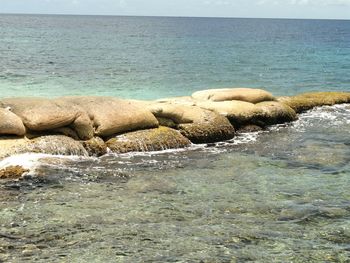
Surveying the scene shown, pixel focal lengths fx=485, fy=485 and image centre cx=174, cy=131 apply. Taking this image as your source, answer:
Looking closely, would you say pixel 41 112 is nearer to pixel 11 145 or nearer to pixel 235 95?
pixel 11 145

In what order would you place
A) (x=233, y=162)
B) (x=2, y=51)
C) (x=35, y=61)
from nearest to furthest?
(x=233, y=162) → (x=35, y=61) → (x=2, y=51)

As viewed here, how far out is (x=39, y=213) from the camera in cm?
1102

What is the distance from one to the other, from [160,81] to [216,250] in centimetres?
3067

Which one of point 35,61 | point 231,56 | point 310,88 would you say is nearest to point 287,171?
point 310,88

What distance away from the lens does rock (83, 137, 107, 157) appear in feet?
52.6

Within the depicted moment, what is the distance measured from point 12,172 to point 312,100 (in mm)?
17524

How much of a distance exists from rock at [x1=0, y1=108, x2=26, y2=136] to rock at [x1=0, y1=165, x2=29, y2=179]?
1.85 meters

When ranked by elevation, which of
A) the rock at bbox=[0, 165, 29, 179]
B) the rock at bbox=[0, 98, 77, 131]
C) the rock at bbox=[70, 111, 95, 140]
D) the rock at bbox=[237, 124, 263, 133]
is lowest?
the rock at bbox=[237, 124, 263, 133]

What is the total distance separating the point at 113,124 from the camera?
1691 cm

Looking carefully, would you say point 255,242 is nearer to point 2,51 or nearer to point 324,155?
point 324,155

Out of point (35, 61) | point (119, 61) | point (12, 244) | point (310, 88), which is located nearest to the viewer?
point (12, 244)

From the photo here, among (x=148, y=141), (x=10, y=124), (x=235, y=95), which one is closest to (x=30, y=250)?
(x=10, y=124)

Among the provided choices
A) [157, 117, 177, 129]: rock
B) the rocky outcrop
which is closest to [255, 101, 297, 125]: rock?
the rocky outcrop

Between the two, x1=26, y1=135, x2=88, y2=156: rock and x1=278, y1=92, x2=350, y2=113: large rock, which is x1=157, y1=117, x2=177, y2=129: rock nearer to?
x1=26, y1=135, x2=88, y2=156: rock
